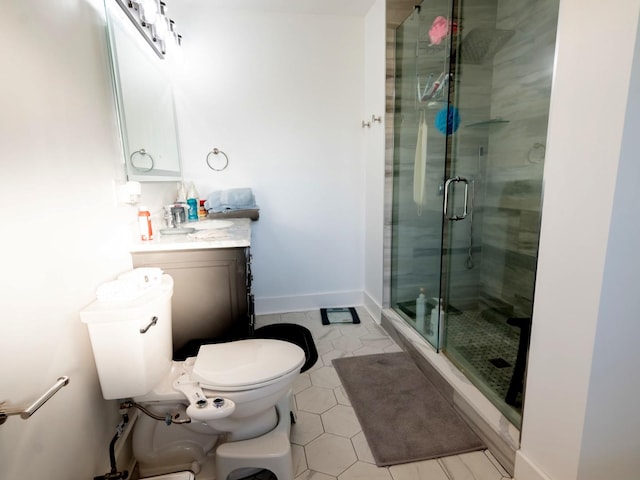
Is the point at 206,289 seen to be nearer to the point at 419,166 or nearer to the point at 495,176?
the point at 419,166

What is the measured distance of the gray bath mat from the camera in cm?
143

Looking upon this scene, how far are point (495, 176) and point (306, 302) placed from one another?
1.91m

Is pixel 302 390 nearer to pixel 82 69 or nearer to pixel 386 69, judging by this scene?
pixel 82 69

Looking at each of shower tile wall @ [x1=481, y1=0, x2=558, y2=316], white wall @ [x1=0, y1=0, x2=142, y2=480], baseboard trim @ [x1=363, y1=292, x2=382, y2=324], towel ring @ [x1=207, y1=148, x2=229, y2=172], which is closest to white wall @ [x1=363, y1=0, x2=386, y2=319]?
baseboard trim @ [x1=363, y1=292, x2=382, y2=324]

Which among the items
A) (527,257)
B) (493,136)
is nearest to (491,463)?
(527,257)

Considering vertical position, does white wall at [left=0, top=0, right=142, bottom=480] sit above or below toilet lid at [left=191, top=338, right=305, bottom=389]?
above

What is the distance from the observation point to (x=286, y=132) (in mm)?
2688

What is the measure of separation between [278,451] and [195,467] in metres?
0.38

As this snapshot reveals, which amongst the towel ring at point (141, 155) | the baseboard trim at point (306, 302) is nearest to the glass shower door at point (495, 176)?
the baseboard trim at point (306, 302)

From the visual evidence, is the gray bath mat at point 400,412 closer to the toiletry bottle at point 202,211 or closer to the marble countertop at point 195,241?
the marble countertop at point 195,241

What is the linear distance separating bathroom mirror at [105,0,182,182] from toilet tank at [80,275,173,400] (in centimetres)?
75

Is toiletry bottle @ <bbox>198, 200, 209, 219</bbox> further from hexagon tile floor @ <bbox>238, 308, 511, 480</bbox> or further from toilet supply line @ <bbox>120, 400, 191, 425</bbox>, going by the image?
toilet supply line @ <bbox>120, 400, 191, 425</bbox>

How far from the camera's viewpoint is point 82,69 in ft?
4.02

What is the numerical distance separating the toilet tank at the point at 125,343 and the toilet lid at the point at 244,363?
6.9 inches
